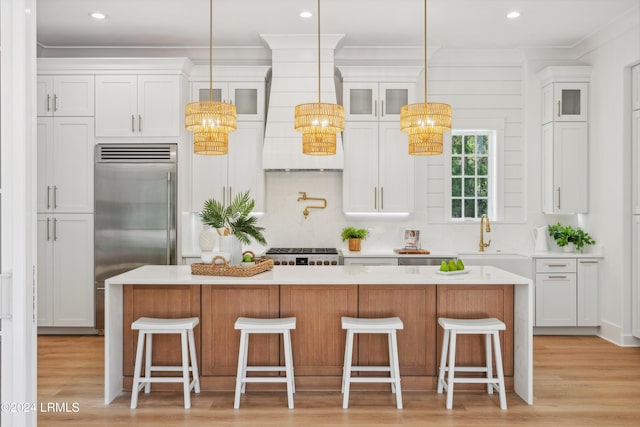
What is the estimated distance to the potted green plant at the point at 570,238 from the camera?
532 cm

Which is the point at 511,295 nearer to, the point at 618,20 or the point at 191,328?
the point at 191,328

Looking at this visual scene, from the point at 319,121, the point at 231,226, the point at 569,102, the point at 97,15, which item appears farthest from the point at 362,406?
the point at 97,15

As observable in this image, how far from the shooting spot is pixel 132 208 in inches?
201

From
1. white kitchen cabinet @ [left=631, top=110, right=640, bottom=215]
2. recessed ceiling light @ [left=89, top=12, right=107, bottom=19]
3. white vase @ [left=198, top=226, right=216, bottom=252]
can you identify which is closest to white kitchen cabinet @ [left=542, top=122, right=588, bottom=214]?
white kitchen cabinet @ [left=631, top=110, right=640, bottom=215]

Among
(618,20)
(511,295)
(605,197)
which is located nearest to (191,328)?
(511,295)

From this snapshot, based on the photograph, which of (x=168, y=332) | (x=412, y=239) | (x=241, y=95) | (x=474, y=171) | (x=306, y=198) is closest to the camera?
(x=168, y=332)

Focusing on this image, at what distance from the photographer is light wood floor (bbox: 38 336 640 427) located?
10.1 ft

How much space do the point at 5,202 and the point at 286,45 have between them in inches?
150

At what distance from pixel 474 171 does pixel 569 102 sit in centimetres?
125

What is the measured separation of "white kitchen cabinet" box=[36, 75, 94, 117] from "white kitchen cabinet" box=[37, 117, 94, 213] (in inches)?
3.0

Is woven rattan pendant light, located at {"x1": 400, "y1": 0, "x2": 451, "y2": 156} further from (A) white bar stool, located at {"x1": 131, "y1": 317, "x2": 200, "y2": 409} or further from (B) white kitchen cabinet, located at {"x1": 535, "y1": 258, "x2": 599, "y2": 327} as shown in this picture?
(B) white kitchen cabinet, located at {"x1": 535, "y1": 258, "x2": 599, "y2": 327}

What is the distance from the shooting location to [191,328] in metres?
3.26

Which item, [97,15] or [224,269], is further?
[97,15]

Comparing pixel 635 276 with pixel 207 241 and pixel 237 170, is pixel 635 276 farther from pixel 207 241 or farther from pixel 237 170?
pixel 237 170
